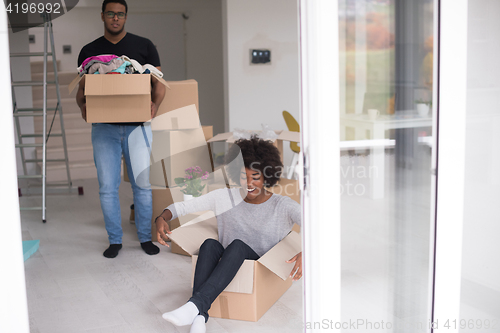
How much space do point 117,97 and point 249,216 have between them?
102 cm

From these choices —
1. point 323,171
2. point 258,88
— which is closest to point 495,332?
point 323,171

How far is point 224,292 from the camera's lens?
77.5 inches

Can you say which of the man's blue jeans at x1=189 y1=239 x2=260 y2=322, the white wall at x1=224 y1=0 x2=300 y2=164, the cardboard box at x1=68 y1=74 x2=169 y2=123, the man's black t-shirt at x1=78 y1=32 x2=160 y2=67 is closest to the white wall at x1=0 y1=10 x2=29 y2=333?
the man's blue jeans at x1=189 y1=239 x2=260 y2=322

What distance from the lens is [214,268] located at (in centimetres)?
194

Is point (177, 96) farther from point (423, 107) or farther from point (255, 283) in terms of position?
point (423, 107)

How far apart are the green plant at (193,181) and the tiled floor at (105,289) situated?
1.32 feet

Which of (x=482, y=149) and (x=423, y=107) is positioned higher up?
(x=423, y=107)

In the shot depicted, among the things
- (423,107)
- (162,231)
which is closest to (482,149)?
(423,107)

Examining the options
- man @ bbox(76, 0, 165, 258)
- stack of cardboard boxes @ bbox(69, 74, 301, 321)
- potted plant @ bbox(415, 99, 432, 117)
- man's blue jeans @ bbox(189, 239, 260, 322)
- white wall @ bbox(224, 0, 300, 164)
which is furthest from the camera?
white wall @ bbox(224, 0, 300, 164)

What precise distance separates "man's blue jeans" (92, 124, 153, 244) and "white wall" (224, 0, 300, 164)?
5.64 feet

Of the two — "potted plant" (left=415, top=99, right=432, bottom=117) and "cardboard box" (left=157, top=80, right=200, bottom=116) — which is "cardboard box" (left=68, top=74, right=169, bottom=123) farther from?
"potted plant" (left=415, top=99, right=432, bottom=117)

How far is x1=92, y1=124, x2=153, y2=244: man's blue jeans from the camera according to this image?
2666 millimetres

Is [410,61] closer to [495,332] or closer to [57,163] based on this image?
[495,332]

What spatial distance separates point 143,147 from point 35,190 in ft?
8.01
